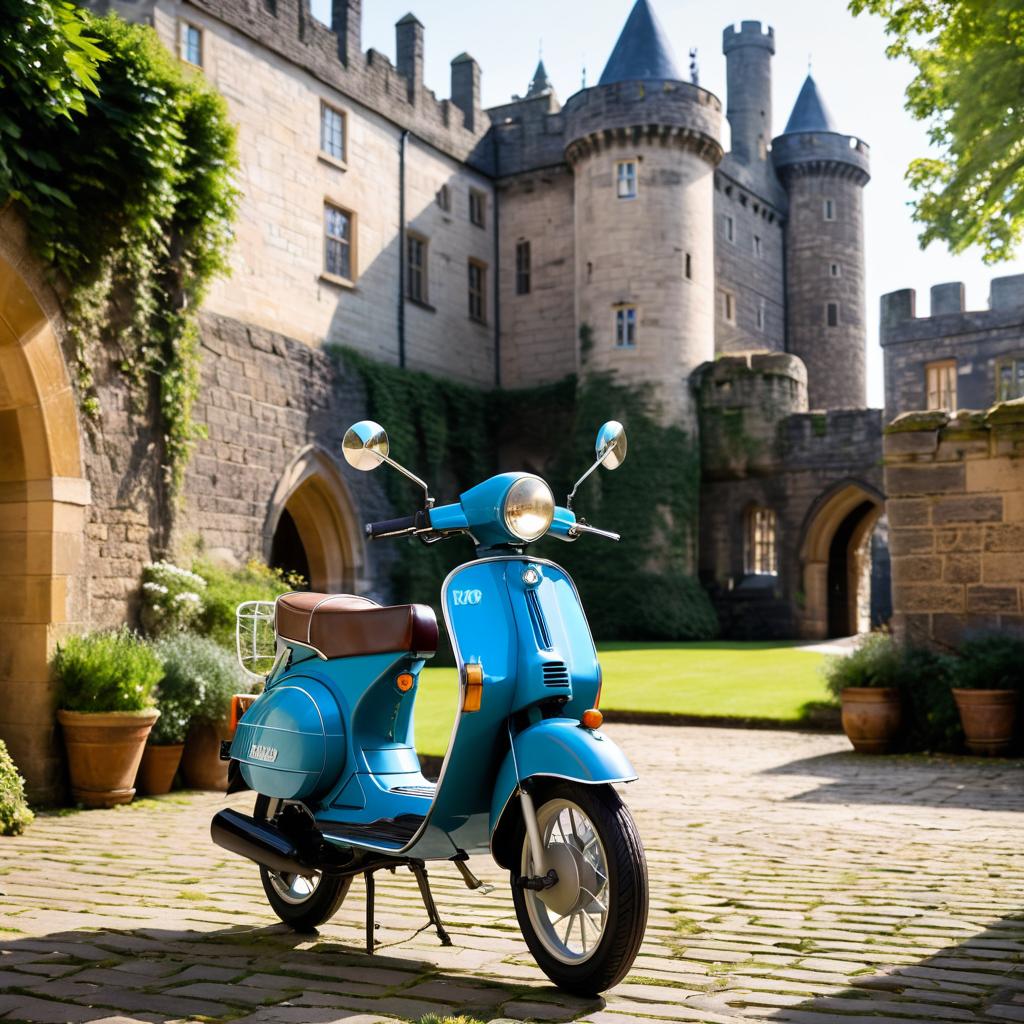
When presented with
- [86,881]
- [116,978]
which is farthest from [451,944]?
[86,881]

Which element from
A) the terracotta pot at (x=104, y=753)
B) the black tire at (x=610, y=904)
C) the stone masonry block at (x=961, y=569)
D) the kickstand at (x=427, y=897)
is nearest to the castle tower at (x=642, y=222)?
the stone masonry block at (x=961, y=569)

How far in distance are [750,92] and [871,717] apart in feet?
89.9

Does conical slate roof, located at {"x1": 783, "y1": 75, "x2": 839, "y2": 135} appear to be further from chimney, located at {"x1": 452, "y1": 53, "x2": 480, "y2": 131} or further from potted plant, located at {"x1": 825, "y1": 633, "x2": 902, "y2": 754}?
potted plant, located at {"x1": 825, "y1": 633, "x2": 902, "y2": 754}

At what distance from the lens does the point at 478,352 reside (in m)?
26.0

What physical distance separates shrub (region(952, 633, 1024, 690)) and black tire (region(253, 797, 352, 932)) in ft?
20.6

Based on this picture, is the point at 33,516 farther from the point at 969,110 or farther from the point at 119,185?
the point at 969,110

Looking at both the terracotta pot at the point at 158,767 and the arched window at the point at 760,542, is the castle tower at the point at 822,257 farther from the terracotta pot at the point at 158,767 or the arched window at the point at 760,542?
the terracotta pot at the point at 158,767

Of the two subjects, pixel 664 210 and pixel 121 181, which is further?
pixel 664 210

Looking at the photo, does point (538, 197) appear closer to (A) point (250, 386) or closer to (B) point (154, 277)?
(A) point (250, 386)

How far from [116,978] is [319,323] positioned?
58.4 ft

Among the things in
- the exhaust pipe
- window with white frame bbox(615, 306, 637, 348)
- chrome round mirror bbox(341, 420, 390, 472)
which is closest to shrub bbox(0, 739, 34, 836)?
the exhaust pipe

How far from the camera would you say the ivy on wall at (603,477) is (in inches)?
948

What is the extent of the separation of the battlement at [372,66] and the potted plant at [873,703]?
13.7m

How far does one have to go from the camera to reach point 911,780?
792cm
